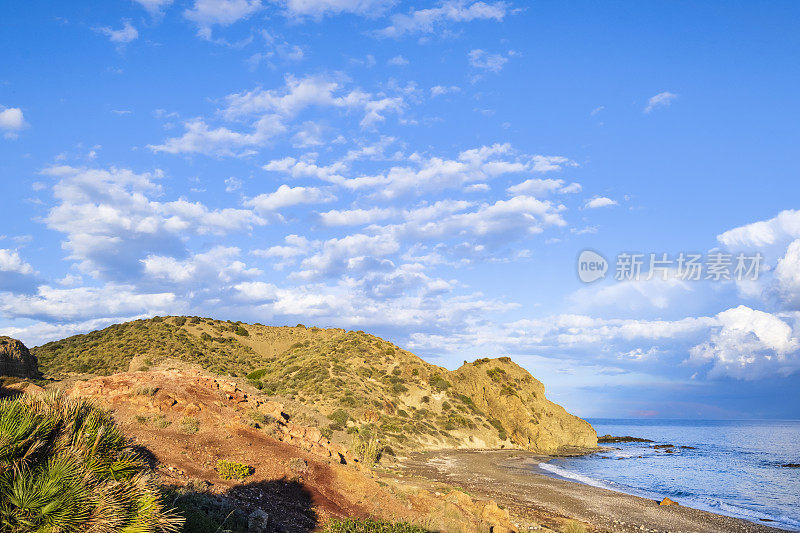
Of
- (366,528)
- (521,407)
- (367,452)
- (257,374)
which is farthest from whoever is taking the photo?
(521,407)

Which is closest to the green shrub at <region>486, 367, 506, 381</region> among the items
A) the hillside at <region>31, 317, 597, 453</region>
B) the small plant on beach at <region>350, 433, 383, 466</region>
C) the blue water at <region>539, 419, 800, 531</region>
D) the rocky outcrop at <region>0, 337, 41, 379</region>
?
the hillside at <region>31, 317, 597, 453</region>

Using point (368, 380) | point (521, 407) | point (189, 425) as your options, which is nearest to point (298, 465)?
point (189, 425)

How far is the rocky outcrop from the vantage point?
29.0 m

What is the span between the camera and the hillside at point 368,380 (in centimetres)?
5612

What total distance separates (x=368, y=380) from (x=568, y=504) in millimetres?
40443

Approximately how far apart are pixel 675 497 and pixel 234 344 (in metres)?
68.7

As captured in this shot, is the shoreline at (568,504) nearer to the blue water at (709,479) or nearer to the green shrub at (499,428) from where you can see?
the blue water at (709,479)

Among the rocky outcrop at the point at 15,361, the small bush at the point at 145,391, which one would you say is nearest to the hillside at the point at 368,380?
the rocky outcrop at the point at 15,361

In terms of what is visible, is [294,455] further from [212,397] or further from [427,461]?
[427,461]

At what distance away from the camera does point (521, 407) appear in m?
70.8

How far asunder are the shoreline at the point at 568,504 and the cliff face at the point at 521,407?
1064 inches

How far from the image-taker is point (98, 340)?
7081 centimetres

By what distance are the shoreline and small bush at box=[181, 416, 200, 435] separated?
1373 cm

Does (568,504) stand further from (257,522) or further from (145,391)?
(145,391)
